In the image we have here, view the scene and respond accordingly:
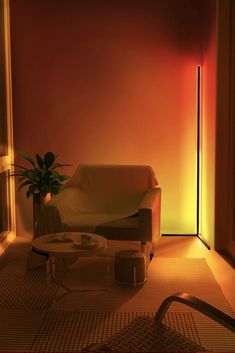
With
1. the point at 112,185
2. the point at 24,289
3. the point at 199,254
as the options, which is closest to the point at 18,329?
the point at 24,289

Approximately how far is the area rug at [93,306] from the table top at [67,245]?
→ 376 millimetres

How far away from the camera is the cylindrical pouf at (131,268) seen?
349 cm

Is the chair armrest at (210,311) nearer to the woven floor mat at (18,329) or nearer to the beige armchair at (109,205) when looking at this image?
the woven floor mat at (18,329)

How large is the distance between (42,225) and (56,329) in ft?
4.11

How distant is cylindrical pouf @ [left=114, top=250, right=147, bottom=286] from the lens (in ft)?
11.5

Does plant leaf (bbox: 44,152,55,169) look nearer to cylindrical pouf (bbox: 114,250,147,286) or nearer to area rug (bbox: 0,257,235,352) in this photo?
area rug (bbox: 0,257,235,352)

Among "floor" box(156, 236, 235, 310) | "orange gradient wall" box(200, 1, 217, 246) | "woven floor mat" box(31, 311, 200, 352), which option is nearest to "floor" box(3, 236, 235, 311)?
"floor" box(156, 236, 235, 310)

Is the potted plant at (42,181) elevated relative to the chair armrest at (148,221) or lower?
elevated

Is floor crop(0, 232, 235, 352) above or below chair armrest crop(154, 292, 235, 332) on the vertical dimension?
below

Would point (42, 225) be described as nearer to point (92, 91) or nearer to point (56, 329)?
point (56, 329)

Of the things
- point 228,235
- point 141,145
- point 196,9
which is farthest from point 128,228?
point 196,9

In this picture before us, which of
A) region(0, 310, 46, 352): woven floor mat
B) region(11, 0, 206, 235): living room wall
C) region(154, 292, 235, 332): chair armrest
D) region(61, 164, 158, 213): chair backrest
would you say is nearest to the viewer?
region(154, 292, 235, 332): chair armrest

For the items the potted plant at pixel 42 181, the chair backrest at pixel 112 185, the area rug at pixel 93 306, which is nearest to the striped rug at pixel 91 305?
the area rug at pixel 93 306

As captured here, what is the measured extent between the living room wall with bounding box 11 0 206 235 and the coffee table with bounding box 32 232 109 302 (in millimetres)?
1853
